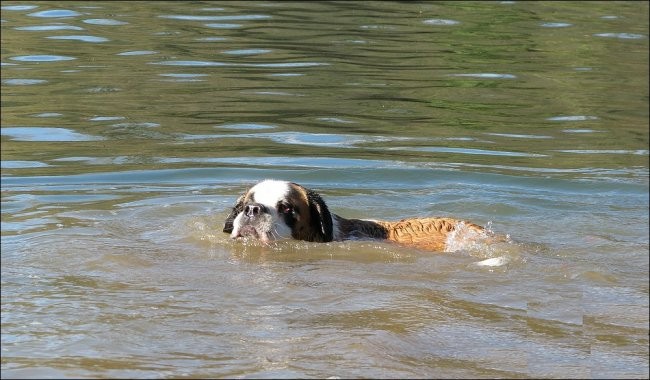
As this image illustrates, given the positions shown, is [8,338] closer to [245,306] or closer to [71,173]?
[245,306]

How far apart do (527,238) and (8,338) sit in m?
4.75

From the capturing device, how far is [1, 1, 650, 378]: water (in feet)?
22.6

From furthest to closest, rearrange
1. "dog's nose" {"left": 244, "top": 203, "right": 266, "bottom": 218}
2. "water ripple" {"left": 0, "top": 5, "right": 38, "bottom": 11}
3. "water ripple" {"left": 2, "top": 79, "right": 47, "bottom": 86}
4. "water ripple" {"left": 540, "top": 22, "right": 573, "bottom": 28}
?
"water ripple" {"left": 0, "top": 5, "right": 38, "bottom": 11}, "water ripple" {"left": 540, "top": 22, "right": 573, "bottom": 28}, "water ripple" {"left": 2, "top": 79, "right": 47, "bottom": 86}, "dog's nose" {"left": 244, "top": 203, "right": 266, "bottom": 218}

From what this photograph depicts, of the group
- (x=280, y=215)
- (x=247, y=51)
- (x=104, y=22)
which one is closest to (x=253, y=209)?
(x=280, y=215)

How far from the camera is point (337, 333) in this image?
703 cm

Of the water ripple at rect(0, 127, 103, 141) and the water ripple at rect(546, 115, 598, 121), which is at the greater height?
the water ripple at rect(546, 115, 598, 121)

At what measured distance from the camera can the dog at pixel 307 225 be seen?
934cm

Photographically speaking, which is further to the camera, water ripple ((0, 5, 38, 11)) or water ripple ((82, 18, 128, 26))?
water ripple ((0, 5, 38, 11))

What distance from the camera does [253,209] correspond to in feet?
30.5

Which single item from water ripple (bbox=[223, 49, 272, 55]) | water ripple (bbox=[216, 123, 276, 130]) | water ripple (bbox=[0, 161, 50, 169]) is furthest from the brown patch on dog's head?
water ripple (bbox=[223, 49, 272, 55])

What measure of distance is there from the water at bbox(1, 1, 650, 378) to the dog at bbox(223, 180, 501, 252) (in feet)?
0.57

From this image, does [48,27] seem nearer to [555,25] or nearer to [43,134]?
[43,134]

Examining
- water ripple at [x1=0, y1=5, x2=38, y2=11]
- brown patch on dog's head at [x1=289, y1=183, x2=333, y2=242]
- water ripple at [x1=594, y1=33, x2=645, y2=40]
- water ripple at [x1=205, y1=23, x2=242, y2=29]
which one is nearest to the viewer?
brown patch on dog's head at [x1=289, y1=183, x2=333, y2=242]

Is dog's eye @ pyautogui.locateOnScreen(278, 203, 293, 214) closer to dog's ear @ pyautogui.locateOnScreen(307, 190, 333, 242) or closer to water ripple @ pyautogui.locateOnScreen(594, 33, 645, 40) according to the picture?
dog's ear @ pyautogui.locateOnScreen(307, 190, 333, 242)
